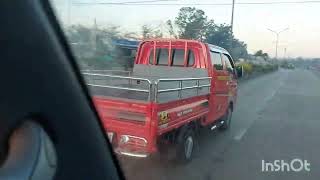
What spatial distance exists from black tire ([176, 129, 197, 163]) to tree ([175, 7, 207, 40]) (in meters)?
3.67

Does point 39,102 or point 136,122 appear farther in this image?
point 136,122

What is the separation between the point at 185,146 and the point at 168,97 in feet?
3.13

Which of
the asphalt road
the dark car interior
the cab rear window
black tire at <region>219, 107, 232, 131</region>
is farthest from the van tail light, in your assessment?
black tire at <region>219, 107, 232, 131</region>

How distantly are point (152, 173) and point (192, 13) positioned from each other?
7654mm

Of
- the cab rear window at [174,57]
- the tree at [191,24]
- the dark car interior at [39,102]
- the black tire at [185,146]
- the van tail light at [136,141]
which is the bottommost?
the black tire at [185,146]

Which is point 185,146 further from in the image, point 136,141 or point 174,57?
point 174,57

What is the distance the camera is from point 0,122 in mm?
1398

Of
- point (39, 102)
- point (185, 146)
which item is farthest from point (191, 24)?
point (39, 102)

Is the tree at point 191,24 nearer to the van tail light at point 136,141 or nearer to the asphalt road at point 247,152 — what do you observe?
the asphalt road at point 247,152

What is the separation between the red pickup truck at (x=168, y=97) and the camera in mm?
6095

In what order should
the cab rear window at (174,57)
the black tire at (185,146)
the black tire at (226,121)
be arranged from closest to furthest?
1. the black tire at (185,146)
2. the cab rear window at (174,57)
3. the black tire at (226,121)

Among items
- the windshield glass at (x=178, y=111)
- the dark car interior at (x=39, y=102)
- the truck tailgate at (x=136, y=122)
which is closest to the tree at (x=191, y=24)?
the windshield glass at (x=178, y=111)

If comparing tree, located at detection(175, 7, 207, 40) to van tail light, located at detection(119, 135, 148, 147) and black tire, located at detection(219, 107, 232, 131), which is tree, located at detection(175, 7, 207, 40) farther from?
van tail light, located at detection(119, 135, 148, 147)

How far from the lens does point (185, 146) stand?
7516 mm
